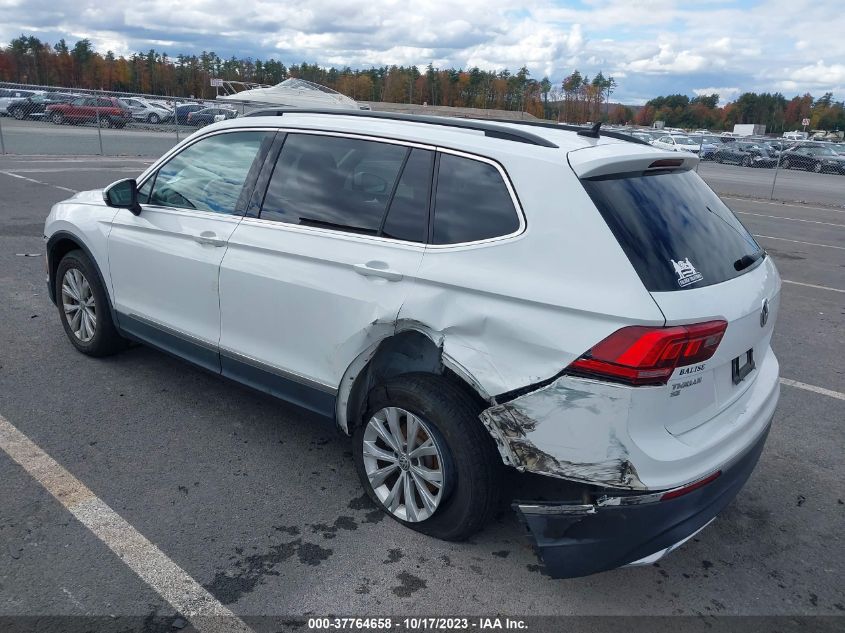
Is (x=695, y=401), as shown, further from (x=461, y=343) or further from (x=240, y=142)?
(x=240, y=142)

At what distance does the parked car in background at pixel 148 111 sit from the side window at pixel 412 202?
33.8m

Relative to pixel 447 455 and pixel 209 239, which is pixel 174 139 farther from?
pixel 447 455

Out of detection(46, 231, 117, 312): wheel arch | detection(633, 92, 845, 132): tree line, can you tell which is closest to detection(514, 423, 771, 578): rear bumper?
detection(46, 231, 117, 312): wheel arch

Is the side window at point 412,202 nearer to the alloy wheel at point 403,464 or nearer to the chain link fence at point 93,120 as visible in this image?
the alloy wheel at point 403,464

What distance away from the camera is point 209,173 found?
4.16 metres

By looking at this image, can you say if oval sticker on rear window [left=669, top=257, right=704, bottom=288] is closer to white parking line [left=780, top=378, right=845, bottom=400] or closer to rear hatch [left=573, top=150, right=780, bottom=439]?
rear hatch [left=573, top=150, right=780, bottom=439]

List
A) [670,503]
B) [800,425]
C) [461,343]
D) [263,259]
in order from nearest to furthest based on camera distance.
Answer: [670,503] → [461,343] → [263,259] → [800,425]

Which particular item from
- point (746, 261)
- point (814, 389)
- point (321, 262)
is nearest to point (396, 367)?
point (321, 262)

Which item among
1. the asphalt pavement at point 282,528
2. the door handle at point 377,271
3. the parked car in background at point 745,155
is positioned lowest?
the parked car in background at point 745,155

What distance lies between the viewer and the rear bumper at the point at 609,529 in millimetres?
2611

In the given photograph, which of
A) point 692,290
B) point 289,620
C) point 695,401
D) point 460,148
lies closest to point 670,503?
point 695,401

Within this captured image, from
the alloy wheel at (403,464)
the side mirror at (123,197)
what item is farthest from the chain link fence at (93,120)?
the alloy wheel at (403,464)

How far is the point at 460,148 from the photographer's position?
3139 mm

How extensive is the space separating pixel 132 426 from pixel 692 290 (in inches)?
126
